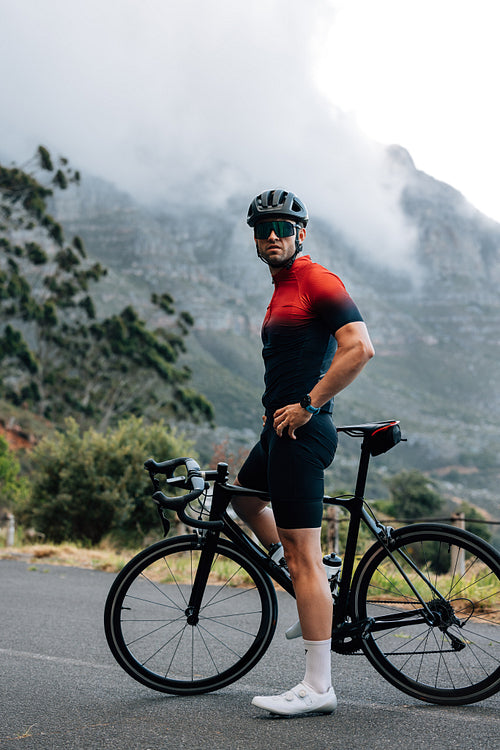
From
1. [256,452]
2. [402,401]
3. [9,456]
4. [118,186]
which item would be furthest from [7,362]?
[118,186]

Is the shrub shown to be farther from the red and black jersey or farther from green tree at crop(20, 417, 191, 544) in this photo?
the red and black jersey

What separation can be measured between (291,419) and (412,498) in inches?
1754

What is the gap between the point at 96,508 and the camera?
46.5 feet

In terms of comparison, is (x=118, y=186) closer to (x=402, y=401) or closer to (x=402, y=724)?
(x=402, y=401)

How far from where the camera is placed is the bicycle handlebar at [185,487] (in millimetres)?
3060

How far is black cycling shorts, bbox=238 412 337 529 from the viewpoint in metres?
2.92

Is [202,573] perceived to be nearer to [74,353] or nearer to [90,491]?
[90,491]

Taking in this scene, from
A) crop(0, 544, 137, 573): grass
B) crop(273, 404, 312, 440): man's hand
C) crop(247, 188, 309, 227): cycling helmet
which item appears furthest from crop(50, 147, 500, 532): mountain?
crop(273, 404, 312, 440): man's hand

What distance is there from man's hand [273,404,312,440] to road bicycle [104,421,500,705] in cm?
33

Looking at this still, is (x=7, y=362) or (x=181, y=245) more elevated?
(x=181, y=245)

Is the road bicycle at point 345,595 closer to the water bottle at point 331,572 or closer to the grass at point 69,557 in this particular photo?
the water bottle at point 331,572

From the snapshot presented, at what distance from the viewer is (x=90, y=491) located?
14094 millimetres

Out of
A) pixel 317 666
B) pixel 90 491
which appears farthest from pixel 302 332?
pixel 90 491

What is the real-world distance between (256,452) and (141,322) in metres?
41.2
